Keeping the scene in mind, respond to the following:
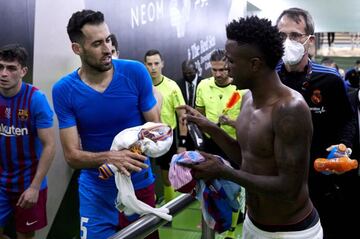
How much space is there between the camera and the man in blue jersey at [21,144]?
2.98 meters

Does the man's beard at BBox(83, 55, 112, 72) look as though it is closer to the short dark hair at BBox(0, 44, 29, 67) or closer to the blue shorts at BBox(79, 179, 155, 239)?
the blue shorts at BBox(79, 179, 155, 239)

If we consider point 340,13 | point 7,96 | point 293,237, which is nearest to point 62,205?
point 7,96

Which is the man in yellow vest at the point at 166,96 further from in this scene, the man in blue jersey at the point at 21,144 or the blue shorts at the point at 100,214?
the blue shorts at the point at 100,214

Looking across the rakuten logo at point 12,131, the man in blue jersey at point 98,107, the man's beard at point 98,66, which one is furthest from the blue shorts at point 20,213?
the man's beard at point 98,66

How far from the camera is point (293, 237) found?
5.65 feet

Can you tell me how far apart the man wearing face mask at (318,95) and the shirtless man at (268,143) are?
760mm

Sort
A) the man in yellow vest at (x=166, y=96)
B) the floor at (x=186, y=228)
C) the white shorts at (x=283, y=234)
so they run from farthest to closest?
the man in yellow vest at (x=166, y=96)
the floor at (x=186, y=228)
the white shorts at (x=283, y=234)

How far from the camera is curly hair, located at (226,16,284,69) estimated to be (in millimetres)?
1638

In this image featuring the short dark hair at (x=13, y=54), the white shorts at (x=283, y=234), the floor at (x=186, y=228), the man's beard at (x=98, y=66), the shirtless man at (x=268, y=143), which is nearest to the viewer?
the shirtless man at (x=268, y=143)

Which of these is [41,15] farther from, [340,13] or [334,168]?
[340,13]

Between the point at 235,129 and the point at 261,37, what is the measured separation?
2.07 feet

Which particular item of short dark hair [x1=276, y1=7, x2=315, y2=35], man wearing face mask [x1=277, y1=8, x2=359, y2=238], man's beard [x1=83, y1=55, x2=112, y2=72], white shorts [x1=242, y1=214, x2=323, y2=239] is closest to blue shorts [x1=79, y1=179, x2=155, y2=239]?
man's beard [x1=83, y1=55, x2=112, y2=72]

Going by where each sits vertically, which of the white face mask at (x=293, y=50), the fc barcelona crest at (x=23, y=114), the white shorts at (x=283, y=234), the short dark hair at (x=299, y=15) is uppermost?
the short dark hair at (x=299, y=15)

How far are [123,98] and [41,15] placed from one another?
1547 mm
